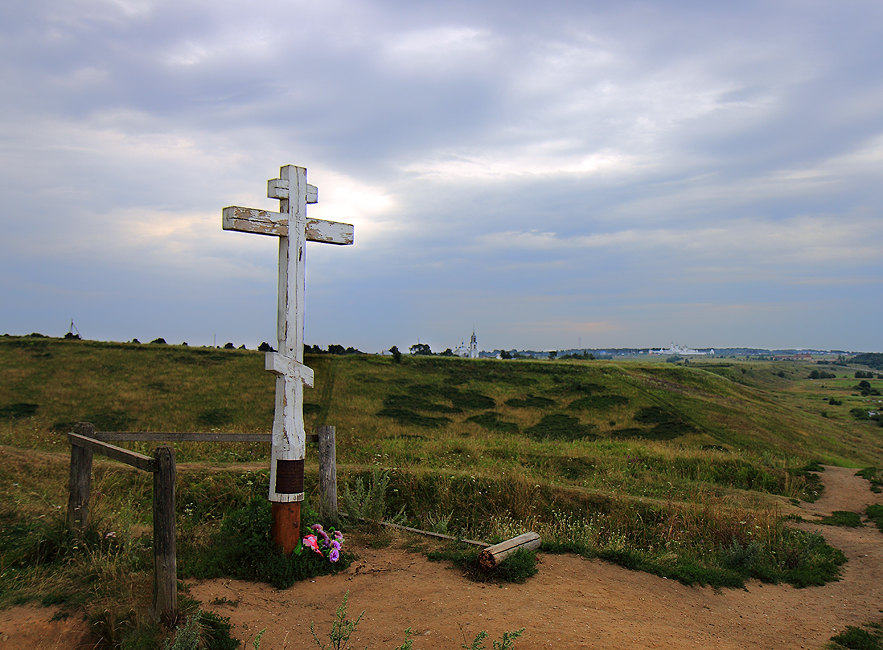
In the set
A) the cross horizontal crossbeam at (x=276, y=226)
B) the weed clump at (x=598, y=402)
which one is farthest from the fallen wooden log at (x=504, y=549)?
the weed clump at (x=598, y=402)

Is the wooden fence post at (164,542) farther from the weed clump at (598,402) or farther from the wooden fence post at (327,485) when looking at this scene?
the weed clump at (598,402)

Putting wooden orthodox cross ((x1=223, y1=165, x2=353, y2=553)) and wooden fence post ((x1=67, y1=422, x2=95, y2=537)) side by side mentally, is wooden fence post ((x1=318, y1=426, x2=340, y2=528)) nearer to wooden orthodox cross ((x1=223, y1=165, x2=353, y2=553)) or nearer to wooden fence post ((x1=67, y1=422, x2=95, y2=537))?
wooden orthodox cross ((x1=223, y1=165, x2=353, y2=553))

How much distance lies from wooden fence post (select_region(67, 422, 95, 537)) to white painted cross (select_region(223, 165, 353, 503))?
2.02 meters

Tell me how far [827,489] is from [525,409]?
17503 millimetres

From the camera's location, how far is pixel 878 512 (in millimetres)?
12062

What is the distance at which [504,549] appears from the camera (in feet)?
21.2

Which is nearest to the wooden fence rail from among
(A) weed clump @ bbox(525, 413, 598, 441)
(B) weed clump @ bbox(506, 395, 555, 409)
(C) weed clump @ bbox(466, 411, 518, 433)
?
(A) weed clump @ bbox(525, 413, 598, 441)

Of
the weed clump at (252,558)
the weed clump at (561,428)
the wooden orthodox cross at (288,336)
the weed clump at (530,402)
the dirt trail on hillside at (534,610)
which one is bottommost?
the weed clump at (561,428)

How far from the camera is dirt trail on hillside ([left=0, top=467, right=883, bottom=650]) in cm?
451

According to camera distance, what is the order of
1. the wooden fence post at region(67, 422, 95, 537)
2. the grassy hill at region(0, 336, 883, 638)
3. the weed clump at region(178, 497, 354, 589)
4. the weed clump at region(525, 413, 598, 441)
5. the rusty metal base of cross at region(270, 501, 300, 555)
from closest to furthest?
1. the weed clump at region(178, 497, 354, 589)
2. the wooden fence post at region(67, 422, 95, 537)
3. the rusty metal base of cross at region(270, 501, 300, 555)
4. the grassy hill at region(0, 336, 883, 638)
5. the weed clump at region(525, 413, 598, 441)

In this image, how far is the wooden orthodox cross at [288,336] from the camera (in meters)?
6.18

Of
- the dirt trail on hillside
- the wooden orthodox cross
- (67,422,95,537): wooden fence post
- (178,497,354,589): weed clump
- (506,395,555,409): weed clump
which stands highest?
the wooden orthodox cross

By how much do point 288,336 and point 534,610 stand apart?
3991 mm

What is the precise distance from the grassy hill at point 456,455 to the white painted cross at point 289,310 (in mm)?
1143
